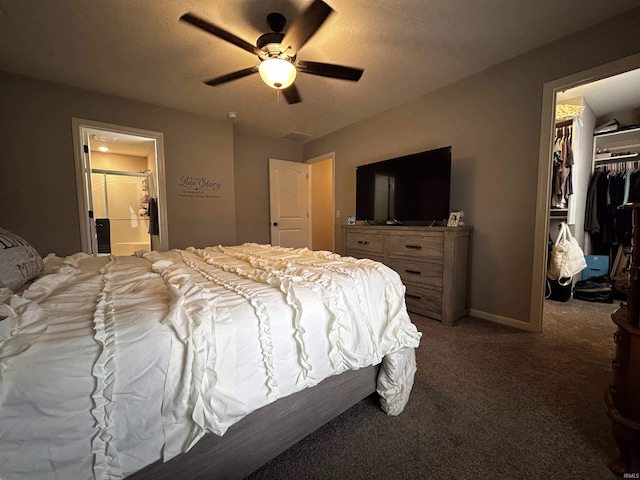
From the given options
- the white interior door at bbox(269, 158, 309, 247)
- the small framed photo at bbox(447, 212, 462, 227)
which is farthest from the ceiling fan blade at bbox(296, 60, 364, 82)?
the white interior door at bbox(269, 158, 309, 247)

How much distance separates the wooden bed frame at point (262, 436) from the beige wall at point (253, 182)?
355cm

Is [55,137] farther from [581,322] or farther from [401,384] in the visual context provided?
[581,322]

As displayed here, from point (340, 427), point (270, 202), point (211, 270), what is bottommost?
point (340, 427)

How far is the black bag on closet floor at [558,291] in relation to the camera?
3150 millimetres

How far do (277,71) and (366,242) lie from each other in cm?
204

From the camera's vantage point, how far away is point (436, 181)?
2742mm

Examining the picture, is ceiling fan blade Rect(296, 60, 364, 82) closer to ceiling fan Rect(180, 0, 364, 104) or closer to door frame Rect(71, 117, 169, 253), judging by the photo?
ceiling fan Rect(180, 0, 364, 104)

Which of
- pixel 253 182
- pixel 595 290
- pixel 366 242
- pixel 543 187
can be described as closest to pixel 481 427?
pixel 543 187

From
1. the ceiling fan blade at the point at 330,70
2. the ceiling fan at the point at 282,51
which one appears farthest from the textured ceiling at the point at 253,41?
the ceiling fan blade at the point at 330,70

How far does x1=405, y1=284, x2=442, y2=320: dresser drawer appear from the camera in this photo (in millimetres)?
2583

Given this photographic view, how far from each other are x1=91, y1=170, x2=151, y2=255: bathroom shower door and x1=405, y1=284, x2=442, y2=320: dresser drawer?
4.74 meters

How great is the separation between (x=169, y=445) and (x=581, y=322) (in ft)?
11.5

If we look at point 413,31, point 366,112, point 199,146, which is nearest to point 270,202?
point 199,146

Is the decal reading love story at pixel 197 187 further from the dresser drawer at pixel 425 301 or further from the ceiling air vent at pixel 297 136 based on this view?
the dresser drawer at pixel 425 301
